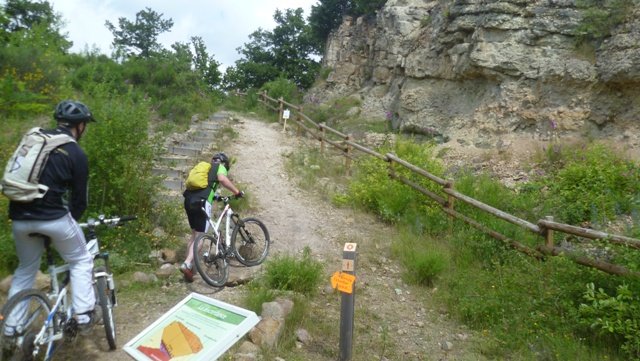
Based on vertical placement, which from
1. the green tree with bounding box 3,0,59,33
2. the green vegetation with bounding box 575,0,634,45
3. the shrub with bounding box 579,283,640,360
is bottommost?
the shrub with bounding box 579,283,640,360

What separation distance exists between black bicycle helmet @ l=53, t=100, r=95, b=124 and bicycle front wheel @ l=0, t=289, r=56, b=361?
1372 mm

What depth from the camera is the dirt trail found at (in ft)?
15.1

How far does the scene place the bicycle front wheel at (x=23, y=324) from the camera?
10.7 ft

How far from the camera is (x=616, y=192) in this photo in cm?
789

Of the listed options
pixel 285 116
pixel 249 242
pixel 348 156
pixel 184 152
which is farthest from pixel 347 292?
pixel 285 116

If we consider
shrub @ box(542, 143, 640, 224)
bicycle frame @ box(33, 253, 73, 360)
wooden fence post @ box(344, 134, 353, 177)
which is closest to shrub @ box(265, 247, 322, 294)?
bicycle frame @ box(33, 253, 73, 360)

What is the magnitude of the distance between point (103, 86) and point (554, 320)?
6.83 metres

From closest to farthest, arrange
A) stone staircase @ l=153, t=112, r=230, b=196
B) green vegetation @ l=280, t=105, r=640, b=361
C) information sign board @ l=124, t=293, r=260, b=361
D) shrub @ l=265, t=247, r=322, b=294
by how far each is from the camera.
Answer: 1. information sign board @ l=124, t=293, r=260, b=361
2. green vegetation @ l=280, t=105, r=640, b=361
3. shrub @ l=265, t=247, r=322, b=294
4. stone staircase @ l=153, t=112, r=230, b=196

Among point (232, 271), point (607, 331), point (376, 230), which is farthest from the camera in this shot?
point (376, 230)

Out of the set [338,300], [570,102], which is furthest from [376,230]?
[570,102]

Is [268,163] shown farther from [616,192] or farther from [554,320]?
[554,320]

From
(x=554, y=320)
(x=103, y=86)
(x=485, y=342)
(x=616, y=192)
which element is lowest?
(x=485, y=342)

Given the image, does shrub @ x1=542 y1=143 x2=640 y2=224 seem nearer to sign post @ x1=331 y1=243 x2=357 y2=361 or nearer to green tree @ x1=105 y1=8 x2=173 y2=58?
sign post @ x1=331 y1=243 x2=357 y2=361

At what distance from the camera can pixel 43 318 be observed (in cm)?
354
